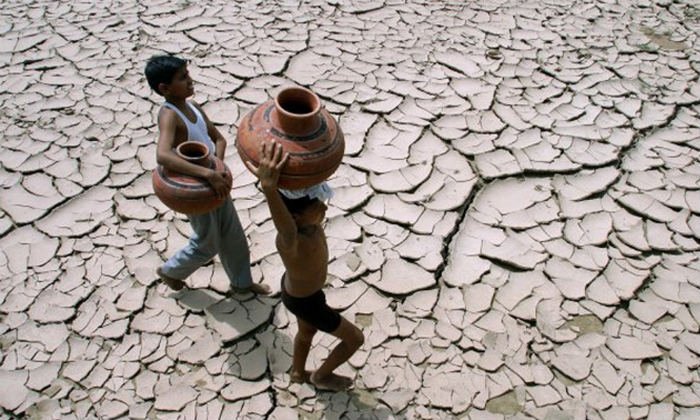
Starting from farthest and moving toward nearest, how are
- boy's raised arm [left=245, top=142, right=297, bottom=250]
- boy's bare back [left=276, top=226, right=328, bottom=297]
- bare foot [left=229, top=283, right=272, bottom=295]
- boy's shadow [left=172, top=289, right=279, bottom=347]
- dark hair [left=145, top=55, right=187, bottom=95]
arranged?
1. bare foot [left=229, top=283, right=272, bottom=295]
2. boy's shadow [left=172, top=289, right=279, bottom=347]
3. dark hair [left=145, top=55, right=187, bottom=95]
4. boy's bare back [left=276, top=226, right=328, bottom=297]
5. boy's raised arm [left=245, top=142, right=297, bottom=250]

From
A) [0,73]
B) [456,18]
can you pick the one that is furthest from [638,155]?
[0,73]

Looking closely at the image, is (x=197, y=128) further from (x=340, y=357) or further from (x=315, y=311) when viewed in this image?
(x=340, y=357)

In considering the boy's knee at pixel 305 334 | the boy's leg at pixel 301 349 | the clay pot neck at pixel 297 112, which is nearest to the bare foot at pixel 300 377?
the boy's leg at pixel 301 349

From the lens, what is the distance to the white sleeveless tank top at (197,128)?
7.38ft

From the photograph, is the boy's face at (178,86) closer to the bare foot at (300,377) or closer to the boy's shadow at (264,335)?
the boy's shadow at (264,335)

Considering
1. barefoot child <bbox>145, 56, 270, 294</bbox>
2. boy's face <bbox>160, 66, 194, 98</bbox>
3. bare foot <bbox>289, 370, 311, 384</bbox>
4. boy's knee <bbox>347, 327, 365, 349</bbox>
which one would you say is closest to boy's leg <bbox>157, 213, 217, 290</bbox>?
barefoot child <bbox>145, 56, 270, 294</bbox>

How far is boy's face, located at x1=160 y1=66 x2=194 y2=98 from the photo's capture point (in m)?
2.19

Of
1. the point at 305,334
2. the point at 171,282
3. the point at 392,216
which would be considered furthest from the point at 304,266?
the point at 392,216

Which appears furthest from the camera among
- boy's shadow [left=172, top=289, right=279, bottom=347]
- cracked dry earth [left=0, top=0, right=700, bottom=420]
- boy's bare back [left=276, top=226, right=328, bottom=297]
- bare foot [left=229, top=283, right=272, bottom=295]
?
bare foot [left=229, top=283, right=272, bottom=295]

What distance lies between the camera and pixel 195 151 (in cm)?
217

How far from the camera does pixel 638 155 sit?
11.6 feet

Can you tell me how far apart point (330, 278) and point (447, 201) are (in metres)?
0.82

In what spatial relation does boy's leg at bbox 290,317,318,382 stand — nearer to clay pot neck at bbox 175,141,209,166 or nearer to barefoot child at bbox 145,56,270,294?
barefoot child at bbox 145,56,270,294

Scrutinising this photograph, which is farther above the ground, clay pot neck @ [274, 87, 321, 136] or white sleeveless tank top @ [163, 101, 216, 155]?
clay pot neck @ [274, 87, 321, 136]
